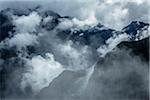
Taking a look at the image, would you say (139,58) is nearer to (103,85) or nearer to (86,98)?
(103,85)

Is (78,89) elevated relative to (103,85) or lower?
elevated

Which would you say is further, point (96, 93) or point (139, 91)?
point (96, 93)

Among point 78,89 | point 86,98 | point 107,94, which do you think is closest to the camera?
point 107,94

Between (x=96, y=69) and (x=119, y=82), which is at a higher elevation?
(x=96, y=69)

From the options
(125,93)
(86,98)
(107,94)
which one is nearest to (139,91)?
(125,93)

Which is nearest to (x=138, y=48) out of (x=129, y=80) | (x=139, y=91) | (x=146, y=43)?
(x=146, y=43)

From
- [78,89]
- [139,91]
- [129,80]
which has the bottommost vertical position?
[139,91]

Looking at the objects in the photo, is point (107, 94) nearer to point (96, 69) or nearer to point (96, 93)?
point (96, 93)

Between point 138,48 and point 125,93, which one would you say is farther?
point 138,48

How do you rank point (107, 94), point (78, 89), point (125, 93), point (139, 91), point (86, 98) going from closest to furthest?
point (139, 91), point (125, 93), point (107, 94), point (86, 98), point (78, 89)
